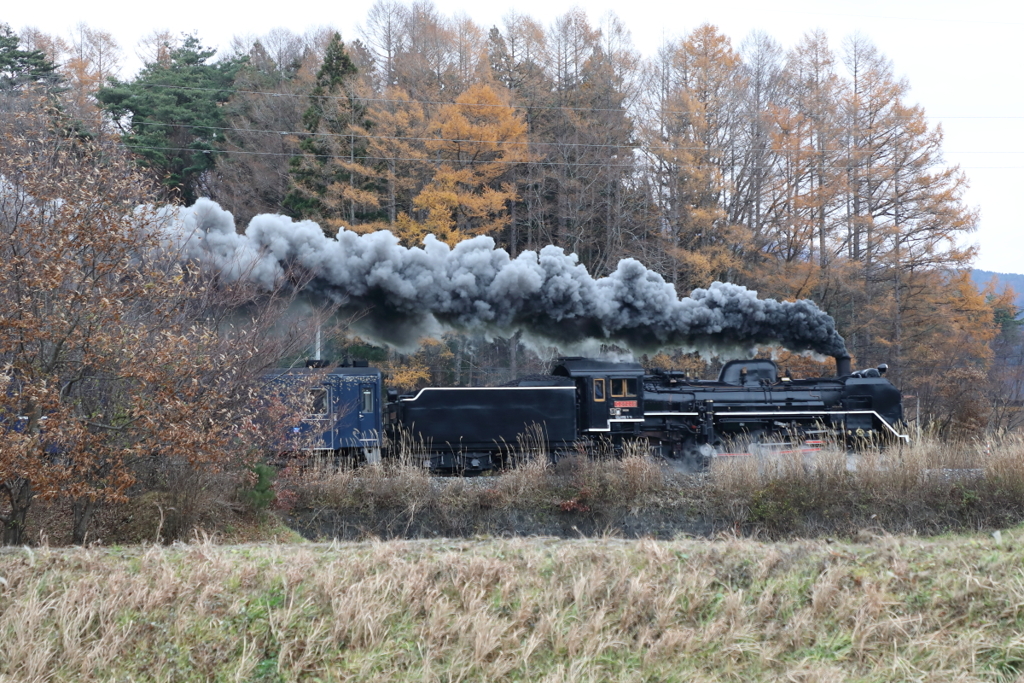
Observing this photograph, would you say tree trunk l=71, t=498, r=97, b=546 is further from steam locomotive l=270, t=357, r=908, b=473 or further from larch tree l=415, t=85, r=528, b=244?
larch tree l=415, t=85, r=528, b=244

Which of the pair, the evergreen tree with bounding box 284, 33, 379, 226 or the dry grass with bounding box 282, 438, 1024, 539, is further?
the evergreen tree with bounding box 284, 33, 379, 226

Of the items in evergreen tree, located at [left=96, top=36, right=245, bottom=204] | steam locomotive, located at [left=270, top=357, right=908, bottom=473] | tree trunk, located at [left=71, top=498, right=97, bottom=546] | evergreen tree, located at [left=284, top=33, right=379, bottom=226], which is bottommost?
tree trunk, located at [left=71, top=498, right=97, bottom=546]

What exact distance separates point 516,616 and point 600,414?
10.6m

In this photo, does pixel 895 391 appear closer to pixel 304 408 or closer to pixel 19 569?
pixel 304 408

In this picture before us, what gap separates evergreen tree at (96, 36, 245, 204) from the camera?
3488 centimetres

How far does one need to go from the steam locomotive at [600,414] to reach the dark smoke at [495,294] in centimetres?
183

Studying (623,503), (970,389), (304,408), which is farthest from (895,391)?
(304,408)

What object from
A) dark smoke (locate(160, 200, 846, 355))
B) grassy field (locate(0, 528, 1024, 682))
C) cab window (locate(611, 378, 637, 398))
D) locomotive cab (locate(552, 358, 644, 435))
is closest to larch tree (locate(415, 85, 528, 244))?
dark smoke (locate(160, 200, 846, 355))

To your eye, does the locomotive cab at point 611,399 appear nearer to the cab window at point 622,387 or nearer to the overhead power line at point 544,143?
the cab window at point 622,387

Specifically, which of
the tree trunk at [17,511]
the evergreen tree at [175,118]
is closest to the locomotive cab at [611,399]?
the tree trunk at [17,511]

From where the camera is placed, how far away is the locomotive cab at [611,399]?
1695 cm

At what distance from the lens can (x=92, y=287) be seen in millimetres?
8547

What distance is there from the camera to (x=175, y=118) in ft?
119

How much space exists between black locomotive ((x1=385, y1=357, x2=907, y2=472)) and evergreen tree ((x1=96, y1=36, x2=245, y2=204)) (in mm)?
22257
